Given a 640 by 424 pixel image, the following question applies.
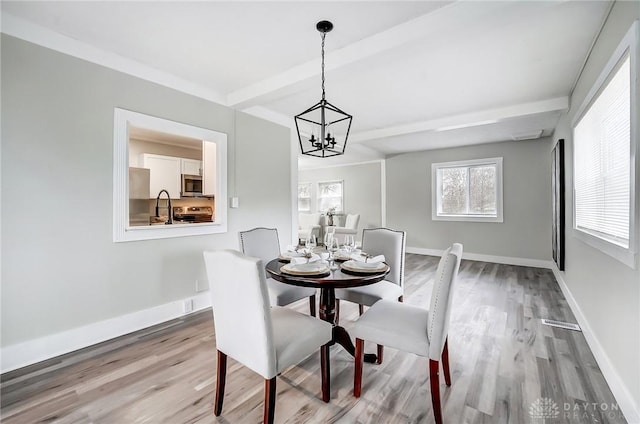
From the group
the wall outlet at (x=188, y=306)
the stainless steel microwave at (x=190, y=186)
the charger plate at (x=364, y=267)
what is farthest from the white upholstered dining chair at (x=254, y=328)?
the stainless steel microwave at (x=190, y=186)

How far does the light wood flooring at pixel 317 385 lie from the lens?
5.44ft

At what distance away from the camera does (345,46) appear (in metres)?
2.46

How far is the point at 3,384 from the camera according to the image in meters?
1.95

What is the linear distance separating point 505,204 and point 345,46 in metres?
5.19

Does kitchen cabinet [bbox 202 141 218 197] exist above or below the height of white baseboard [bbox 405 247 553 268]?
above

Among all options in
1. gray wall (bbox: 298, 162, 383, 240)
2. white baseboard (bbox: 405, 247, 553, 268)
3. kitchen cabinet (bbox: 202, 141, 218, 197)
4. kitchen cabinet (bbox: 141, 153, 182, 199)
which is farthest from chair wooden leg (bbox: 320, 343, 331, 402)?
gray wall (bbox: 298, 162, 383, 240)

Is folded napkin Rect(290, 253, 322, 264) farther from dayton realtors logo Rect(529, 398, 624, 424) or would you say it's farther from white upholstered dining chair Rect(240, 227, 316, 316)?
dayton realtors logo Rect(529, 398, 624, 424)

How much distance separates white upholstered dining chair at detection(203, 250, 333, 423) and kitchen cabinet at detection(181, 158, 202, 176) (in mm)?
4551

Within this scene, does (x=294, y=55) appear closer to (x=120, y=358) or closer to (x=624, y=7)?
(x=624, y=7)

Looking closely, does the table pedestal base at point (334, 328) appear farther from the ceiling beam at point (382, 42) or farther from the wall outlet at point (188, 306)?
the ceiling beam at point (382, 42)

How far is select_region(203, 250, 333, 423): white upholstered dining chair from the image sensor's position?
4.59 feet

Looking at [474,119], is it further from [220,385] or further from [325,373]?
[220,385]

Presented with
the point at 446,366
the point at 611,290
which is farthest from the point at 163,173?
the point at 611,290

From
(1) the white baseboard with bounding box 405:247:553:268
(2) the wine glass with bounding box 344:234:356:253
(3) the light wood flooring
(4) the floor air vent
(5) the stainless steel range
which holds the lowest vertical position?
(3) the light wood flooring
